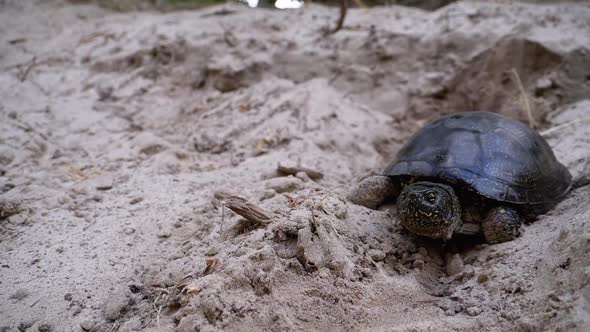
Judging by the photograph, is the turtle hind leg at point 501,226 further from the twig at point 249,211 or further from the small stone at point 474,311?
the twig at point 249,211

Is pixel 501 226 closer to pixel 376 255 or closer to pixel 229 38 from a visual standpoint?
pixel 376 255

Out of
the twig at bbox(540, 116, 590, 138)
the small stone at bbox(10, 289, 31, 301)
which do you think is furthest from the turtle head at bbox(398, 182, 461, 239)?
the small stone at bbox(10, 289, 31, 301)

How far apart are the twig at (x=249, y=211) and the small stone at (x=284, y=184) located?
504 mm

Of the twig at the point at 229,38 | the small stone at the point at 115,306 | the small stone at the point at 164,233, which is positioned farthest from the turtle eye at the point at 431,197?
the twig at the point at 229,38

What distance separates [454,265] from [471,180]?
20.6 inches

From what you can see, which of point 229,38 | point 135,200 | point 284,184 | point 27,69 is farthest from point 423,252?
point 27,69

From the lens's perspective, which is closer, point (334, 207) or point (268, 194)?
point (334, 207)

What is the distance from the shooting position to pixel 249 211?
2172 mm

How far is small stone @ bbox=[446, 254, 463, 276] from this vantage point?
218 centimetres

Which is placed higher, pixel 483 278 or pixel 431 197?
pixel 431 197

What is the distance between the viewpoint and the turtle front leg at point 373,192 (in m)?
2.65

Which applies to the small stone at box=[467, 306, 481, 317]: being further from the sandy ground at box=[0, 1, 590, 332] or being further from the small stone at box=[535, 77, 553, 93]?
the small stone at box=[535, 77, 553, 93]

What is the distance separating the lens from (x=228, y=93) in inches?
170

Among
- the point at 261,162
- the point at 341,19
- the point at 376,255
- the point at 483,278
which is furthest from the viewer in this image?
the point at 341,19
